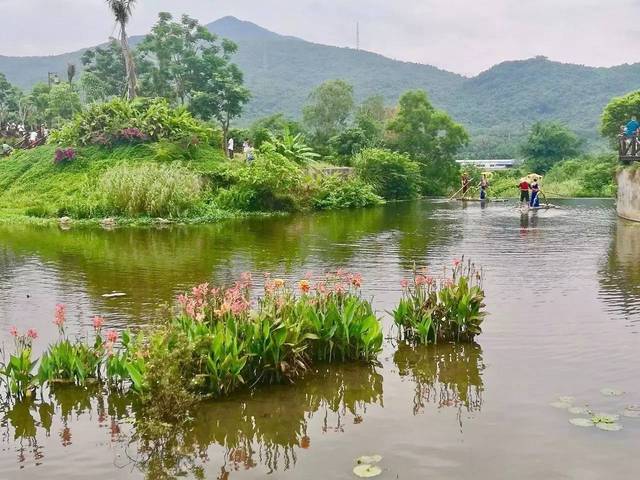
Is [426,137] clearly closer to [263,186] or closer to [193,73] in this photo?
[193,73]

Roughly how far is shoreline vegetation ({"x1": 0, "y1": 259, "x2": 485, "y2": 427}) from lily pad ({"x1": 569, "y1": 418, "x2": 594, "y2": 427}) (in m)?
2.22

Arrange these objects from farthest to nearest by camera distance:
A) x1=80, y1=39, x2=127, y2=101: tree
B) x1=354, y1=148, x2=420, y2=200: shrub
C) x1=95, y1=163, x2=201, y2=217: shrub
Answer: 1. x1=80, y1=39, x2=127, y2=101: tree
2. x1=354, y1=148, x2=420, y2=200: shrub
3. x1=95, y1=163, x2=201, y2=217: shrub

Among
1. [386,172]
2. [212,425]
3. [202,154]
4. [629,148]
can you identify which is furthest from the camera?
[386,172]

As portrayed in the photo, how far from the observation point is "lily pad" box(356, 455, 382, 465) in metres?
5.16

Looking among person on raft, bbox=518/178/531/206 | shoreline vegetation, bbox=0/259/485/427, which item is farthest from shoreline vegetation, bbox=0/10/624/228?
shoreline vegetation, bbox=0/259/485/427

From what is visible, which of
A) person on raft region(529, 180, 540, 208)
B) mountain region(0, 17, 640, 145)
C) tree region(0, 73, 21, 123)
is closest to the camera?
person on raft region(529, 180, 540, 208)

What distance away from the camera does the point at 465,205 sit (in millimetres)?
34781

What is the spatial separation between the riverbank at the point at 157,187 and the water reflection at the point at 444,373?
686 inches

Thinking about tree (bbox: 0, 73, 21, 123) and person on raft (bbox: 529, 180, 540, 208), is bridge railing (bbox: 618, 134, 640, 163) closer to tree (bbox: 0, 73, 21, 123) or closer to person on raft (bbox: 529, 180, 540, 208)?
person on raft (bbox: 529, 180, 540, 208)

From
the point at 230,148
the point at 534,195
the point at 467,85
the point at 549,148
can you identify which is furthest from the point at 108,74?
the point at 467,85

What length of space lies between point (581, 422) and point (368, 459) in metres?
1.98

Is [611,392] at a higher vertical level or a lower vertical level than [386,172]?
lower

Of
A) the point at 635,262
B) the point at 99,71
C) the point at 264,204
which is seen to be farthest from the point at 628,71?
the point at 635,262

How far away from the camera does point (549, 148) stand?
67750 mm
